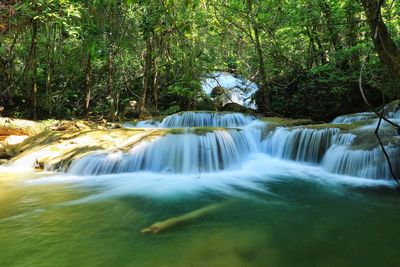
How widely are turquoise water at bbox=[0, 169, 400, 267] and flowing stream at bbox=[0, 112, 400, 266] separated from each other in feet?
0.05

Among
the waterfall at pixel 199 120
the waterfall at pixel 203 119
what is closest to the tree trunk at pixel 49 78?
the waterfall at pixel 199 120

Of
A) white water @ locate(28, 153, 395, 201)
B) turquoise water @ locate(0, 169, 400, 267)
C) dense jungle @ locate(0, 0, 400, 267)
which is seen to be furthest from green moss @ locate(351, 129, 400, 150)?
turquoise water @ locate(0, 169, 400, 267)

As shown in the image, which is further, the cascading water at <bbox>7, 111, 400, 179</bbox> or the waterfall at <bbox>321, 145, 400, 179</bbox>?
the cascading water at <bbox>7, 111, 400, 179</bbox>

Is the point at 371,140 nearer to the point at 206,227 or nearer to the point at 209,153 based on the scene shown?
the point at 209,153

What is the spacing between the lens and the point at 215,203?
495 centimetres

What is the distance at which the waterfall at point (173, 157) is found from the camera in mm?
6980

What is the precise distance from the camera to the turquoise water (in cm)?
306

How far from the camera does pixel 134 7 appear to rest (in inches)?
492

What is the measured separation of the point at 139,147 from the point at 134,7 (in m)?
7.19

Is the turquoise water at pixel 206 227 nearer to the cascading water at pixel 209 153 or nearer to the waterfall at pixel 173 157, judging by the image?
the cascading water at pixel 209 153

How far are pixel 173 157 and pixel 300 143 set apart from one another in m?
3.13

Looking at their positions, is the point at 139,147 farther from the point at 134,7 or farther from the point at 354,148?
the point at 134,7

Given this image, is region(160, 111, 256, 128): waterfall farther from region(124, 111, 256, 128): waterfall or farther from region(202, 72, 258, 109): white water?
region(202, 72, 258, 109): white water

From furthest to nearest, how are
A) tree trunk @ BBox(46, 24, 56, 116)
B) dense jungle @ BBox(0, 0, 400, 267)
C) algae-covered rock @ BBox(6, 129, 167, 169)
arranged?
tree trunk @ BBox(46, 24, 56, 116) < algae-covered rock @ BBox(6, 129, 167, 169) < dense jungle @ BBox(0, 0, 400, 267)
